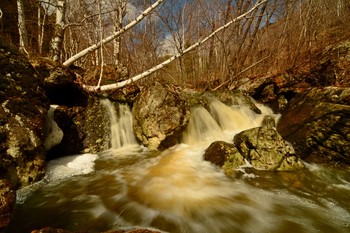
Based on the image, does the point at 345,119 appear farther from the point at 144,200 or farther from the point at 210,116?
the point at 144,200

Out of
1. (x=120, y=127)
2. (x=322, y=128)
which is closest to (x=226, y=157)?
(x=322, y=128)

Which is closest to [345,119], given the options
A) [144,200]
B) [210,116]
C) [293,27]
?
[210,116]

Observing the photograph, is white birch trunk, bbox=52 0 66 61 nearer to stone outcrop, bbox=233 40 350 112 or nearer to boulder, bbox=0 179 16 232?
boulder, bbox=0 179 16 232

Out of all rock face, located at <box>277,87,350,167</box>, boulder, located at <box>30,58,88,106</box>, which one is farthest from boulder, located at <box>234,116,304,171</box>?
boulder, located at <box>30,58,88,106</box>

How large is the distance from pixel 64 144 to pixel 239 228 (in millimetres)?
3991

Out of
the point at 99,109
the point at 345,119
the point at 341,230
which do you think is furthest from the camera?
the point at 99,109

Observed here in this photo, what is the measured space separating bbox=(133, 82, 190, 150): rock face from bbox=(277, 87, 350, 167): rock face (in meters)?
2.74

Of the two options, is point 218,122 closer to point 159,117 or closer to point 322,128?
point 159,117

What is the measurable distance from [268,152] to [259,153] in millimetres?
171

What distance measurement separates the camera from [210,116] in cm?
685

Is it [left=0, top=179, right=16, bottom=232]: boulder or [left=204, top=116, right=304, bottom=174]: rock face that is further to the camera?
[left=204, top=116, right=304, bottom=174]: rock face

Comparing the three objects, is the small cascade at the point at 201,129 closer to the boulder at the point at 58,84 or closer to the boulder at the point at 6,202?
the boulder at the point at 58,84

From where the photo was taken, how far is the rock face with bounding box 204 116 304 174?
4125mm

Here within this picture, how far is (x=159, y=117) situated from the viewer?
534cm
